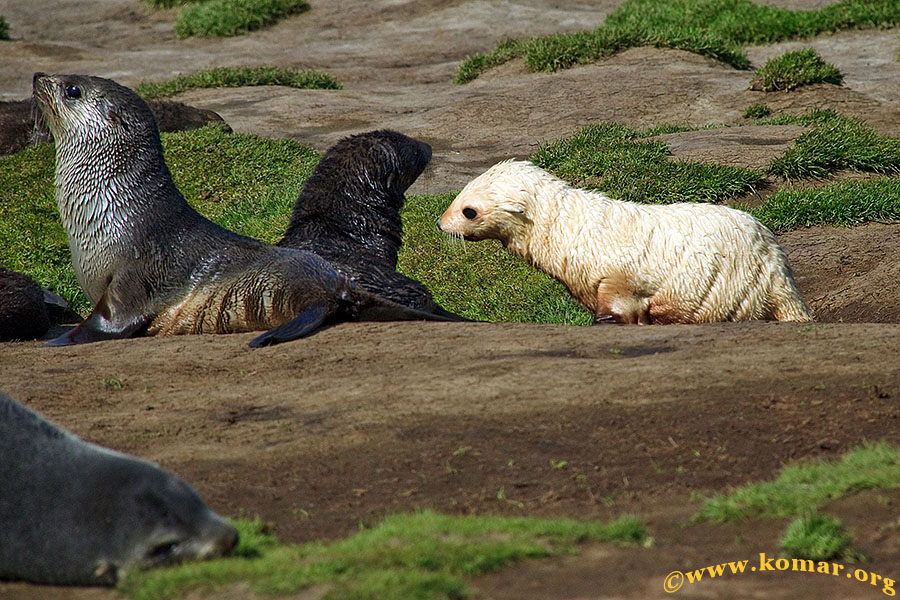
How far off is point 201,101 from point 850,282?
36.4 feet

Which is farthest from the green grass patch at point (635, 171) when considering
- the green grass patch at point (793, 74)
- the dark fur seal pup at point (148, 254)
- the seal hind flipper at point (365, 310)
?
the dark fur seal pup at point (148, 254)

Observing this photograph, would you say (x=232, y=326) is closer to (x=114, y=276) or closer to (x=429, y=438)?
(x=114, y=276)

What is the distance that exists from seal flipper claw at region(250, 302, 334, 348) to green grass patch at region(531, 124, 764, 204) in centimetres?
456

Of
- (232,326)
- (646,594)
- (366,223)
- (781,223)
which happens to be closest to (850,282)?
(781,223)

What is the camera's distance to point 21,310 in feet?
24.3

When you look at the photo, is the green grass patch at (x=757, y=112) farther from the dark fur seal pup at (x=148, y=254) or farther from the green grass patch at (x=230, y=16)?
the green grass patch at (x=230, y=16)

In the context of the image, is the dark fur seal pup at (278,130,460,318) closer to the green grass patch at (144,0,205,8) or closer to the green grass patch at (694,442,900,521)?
the green grass patch at (694,442,900,521)

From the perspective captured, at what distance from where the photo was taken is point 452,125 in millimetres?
14336

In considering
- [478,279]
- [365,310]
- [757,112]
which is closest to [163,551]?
[365,310]

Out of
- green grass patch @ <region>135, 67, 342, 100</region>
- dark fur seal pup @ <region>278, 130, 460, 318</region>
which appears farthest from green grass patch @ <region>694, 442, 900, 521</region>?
green grass patch @ <region>135, 67, 342, 100</region>

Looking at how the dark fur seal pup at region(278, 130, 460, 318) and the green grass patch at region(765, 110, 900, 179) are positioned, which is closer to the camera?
the dark fur seal pup at region(278, 130, 460, 318)

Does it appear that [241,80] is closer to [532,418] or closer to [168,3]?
[168,3]

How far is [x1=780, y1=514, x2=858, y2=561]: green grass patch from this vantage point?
3.27 meters

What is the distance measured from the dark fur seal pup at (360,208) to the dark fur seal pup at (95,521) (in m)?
4.06
